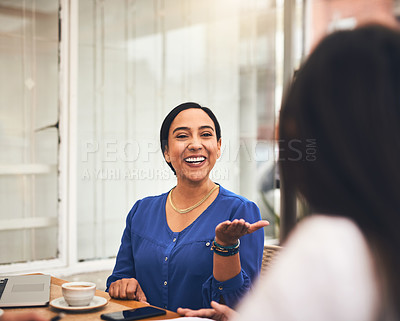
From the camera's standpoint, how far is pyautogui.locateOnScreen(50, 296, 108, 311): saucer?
1.42m

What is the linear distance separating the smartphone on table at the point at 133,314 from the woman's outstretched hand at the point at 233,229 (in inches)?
11.1

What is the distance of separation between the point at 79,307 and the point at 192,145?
32.3 inches

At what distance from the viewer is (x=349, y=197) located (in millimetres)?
665

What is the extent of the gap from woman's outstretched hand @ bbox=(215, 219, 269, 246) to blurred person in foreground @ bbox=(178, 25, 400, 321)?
765mm

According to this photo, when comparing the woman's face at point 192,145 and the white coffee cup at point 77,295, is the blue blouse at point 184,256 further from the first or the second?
the white coffee cup at point 77,295

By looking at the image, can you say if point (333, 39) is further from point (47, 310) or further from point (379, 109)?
point (47, 310)

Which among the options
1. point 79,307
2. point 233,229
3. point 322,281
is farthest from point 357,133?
point 79,307

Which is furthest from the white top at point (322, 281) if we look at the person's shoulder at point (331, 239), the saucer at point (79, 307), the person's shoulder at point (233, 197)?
the person's shoulder at point (233, 197)

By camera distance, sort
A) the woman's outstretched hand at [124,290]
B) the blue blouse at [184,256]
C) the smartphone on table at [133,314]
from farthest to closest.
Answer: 1. the blue blouse at [184,256]
2. the woman's outstretched hand at [124,290]
3. the smartphone on table at [133,314]

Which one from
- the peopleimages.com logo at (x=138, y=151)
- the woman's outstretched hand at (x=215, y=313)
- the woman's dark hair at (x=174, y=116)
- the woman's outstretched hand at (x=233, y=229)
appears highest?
the woman's dark hair at (x=174, y=116)

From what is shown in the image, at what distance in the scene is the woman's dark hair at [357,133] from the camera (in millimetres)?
638

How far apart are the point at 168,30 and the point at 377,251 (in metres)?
2.87

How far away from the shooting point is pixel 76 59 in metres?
2.94

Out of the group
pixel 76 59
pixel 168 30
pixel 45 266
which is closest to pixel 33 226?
pixel 45 266
